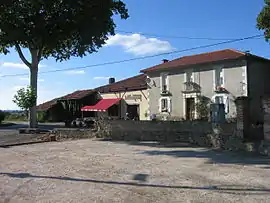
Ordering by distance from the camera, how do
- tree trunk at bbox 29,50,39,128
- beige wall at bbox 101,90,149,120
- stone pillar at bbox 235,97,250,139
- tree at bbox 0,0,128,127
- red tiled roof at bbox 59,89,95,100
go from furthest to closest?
red tiled roof at bbox 59,89,95,100 < beige wall at bbox 101,90,149,120 < tree trunk at bbox 29,50,39,128 < tree at bbox 0,0,128,127 < stone pillar at bbox 235,97,250,139

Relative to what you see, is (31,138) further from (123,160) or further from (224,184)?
(224,184)

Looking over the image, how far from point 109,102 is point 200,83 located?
1194 centimetres

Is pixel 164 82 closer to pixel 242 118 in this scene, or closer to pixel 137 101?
pixel 137 101

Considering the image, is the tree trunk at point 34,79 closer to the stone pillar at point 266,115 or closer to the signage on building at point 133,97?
the signage on building at point 133,97

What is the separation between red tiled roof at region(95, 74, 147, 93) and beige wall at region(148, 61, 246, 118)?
2125mm

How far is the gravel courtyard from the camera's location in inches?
260

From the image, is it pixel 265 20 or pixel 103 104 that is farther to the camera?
pixel 103 104

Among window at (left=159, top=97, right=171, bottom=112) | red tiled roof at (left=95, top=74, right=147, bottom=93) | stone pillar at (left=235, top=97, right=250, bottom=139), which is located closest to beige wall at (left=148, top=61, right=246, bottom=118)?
window at (left=159, top=97, right=171, bottom=112)

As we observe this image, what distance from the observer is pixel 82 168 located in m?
9.75

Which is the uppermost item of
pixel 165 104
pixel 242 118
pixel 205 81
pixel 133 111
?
pixel 205 81

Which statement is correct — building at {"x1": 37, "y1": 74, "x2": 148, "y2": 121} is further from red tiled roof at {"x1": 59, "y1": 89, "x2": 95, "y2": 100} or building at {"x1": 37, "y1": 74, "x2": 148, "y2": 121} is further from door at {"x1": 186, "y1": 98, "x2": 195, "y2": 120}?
door at {"x1": 186, "y1": 98, "x2": 195, "y2": 120}

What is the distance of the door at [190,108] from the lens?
97.6 feet

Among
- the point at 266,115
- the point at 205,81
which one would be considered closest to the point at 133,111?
the point at 205,81

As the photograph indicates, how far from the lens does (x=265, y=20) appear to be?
22.1 m
